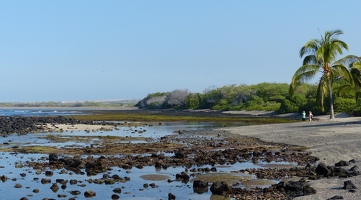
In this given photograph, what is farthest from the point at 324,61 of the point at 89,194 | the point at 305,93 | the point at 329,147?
the point at 305,93

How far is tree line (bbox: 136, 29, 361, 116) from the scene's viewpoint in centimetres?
4350

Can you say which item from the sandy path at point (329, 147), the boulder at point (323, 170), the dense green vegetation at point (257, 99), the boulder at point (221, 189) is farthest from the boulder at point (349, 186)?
the dense green vegetation at point (257, 99)

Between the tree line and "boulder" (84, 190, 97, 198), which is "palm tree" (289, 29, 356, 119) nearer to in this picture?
the tree line

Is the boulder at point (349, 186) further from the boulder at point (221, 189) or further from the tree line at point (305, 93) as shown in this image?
the tree line at point (305, 93)

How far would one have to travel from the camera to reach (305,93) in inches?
3696

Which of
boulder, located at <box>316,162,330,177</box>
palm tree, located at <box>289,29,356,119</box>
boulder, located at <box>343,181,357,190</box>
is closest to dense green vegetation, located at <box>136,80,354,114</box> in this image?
palm tree, located at <box>289,29,356,119</box>

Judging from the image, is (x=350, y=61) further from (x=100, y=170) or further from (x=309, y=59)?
(x=100, y=170)

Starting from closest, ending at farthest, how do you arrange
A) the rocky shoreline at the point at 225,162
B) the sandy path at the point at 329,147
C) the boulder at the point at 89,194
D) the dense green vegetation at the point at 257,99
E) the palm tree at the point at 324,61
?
the sandy path at the point at 329,147, the rocky shoreline at the point at 225,162, the boulder at the point at 89,194, the palm tree at the point at 324,61, the dense green vegetation at the point at 257,99

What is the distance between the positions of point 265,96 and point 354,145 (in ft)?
286

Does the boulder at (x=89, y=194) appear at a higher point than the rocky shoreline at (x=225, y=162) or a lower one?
lower

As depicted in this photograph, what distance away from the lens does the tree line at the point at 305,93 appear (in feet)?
143

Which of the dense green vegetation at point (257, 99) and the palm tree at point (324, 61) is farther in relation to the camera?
the dense green vegetation at point (257, 99)

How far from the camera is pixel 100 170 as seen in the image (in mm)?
19219

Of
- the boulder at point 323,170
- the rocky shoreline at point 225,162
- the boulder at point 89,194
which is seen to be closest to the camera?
the rocky shoreline at point 225,162
